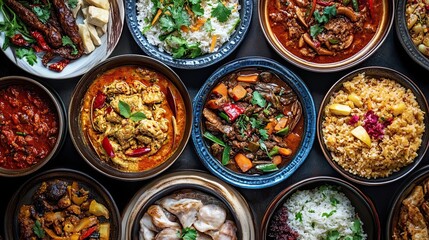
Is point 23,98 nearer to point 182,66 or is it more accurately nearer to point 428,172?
point 182,66

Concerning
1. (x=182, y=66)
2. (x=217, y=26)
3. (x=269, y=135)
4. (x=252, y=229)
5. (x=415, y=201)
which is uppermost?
(x=217, y=26)

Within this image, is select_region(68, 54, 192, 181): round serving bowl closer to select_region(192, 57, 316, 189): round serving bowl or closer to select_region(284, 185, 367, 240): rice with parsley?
select_region(192, 57, 316, 189): round serving bowl

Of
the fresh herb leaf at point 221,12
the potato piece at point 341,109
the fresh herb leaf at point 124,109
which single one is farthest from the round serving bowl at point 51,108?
the potato piece at point 341,109

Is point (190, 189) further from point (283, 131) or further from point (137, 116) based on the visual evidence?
point (283, 131)

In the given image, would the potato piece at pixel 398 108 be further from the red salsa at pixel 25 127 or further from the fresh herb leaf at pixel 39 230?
the fresh herb leaf at pixel 39 230

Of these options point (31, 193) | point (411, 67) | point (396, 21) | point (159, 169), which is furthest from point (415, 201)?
point (31, 193)

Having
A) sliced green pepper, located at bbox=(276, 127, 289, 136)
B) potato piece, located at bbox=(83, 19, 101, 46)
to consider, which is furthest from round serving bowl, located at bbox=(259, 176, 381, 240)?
potato piece, located at bbox=(83, 19, 101, 46)
